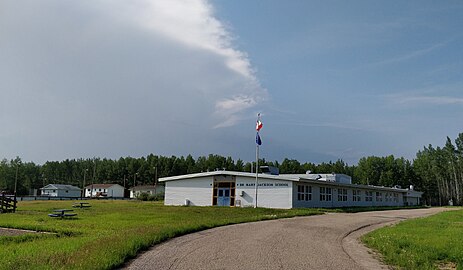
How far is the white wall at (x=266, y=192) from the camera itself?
34.5 metres

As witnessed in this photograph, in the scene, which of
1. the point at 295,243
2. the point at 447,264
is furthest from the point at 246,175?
the point at 447,264

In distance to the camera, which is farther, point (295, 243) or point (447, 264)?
point (295, 243)

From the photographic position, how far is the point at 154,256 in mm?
10086

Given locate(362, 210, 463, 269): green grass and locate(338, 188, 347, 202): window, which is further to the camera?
locate(338, 188, 347, 202): window

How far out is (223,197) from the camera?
123 feet

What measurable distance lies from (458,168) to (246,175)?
238 feet

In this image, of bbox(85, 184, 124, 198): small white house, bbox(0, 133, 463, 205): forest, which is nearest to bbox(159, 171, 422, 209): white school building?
bbox(0, 133, 463, 205): forest

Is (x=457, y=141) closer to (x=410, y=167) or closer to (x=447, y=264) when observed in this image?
(x=410, y=167)

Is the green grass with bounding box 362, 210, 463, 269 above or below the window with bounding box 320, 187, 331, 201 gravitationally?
below

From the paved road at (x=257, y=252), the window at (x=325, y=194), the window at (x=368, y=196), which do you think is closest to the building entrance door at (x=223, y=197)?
the window at (x=325, y=194)

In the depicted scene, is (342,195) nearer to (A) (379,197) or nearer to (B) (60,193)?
(A) (379,197)

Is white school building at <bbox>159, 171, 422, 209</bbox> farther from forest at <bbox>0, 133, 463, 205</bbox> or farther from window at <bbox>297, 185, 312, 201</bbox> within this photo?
forest at <bbox>0, 133, 463, 205</bbox>

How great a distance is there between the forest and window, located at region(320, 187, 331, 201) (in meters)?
47.0

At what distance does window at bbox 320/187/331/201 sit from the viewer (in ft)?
131
